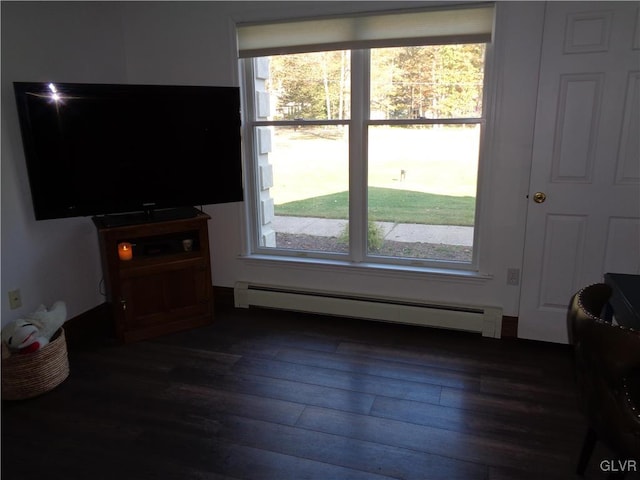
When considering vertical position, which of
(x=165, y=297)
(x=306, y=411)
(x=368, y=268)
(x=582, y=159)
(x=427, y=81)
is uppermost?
(x=427, y=81)

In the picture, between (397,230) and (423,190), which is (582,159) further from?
(397,230)

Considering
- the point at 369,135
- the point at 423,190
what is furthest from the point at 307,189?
the point at 423,190

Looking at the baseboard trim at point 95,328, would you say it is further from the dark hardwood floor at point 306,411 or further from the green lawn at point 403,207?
the green lawn at point 403,207

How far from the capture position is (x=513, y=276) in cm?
294

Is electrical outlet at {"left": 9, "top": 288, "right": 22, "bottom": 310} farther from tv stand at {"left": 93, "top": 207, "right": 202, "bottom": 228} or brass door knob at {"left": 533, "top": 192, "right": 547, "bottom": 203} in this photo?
brass door knob at {"left": 533, "top": 192, "right": 547, "bottom": 203}

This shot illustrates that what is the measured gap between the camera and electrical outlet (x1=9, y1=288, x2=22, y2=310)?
8.70 feet

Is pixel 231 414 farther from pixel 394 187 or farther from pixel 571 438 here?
pixel 394 187

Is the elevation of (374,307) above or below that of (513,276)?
below

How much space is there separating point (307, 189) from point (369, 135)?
61 cm

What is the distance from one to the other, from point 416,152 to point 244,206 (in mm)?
1324

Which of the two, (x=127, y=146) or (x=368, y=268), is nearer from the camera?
(x=127, y=146)

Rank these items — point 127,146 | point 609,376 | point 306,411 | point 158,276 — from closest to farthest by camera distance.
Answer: point 609,376 → point 306,411 → point 127,146 → point 158,276

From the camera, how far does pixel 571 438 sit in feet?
6.77

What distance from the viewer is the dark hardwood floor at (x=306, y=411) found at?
1.93 m
